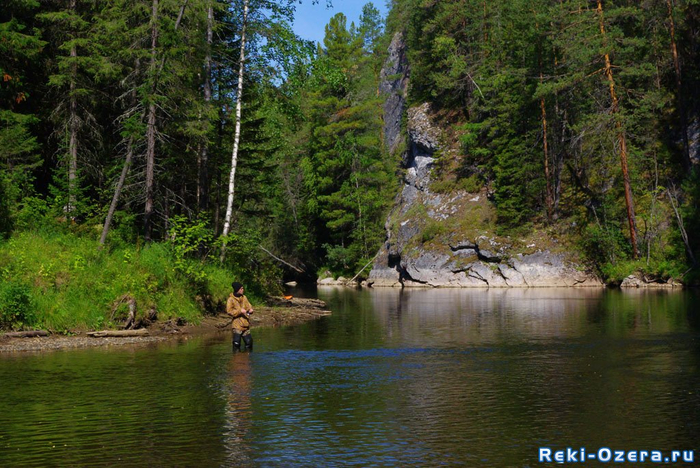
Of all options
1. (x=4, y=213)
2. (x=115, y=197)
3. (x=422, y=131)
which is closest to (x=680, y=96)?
(x=422, y=131)

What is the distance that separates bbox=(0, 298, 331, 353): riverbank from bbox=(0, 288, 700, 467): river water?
1.11m

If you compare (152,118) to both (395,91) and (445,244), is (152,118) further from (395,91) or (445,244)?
(395,91)

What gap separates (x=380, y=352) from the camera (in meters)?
18.5

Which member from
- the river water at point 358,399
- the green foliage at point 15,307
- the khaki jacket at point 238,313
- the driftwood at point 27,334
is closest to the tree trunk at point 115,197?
the green foliage at point 15,307

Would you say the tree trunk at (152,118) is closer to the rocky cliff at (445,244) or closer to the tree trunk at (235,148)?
the tree trunk at (235,148)

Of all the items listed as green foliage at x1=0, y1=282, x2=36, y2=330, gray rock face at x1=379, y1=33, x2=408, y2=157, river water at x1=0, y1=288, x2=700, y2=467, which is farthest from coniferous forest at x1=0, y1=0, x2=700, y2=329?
river water at x1=0, y1=288, x2=700, y2=467

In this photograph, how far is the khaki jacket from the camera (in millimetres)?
18781

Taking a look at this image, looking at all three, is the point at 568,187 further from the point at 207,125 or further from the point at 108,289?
the point at 108,289

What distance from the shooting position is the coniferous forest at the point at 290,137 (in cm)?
2586

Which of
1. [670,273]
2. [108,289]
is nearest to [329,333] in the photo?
[108,289]

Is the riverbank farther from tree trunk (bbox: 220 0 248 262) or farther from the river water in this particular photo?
tree trunk (bbox: 220 0 248 262)

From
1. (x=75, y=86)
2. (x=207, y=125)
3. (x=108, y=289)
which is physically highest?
(x=75, y=86)

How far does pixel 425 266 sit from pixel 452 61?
880 inches

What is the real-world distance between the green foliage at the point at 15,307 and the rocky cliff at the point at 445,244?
38857 mm
